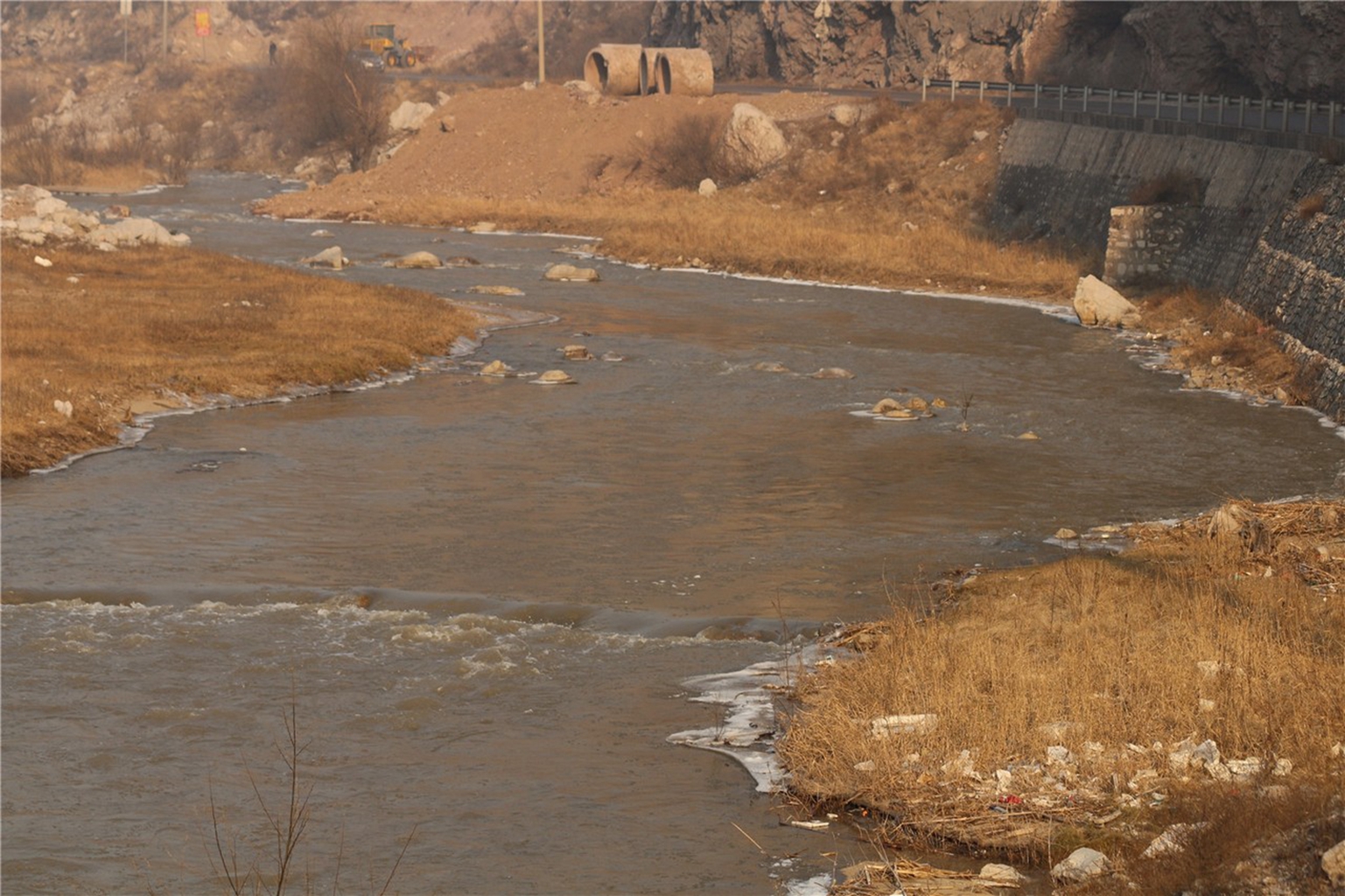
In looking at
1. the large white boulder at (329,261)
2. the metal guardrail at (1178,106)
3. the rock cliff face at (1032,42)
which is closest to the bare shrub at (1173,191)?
the metal guardrail at (1178,106)

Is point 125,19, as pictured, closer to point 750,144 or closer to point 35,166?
point 35,166

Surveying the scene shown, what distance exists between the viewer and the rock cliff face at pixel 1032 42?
37.9 m

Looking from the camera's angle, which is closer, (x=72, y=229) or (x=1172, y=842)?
(x=1172, y=842)

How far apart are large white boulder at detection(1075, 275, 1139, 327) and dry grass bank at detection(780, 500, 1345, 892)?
767 inches

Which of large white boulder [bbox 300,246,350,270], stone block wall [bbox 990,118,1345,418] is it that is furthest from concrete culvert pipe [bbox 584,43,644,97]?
large white boulder [bbox 300,246,350,270]

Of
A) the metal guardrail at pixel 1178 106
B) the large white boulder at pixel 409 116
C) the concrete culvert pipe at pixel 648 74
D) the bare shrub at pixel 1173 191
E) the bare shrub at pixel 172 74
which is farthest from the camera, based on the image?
the bare shrub at pixel 172 74

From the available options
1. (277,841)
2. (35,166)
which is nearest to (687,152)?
(35,166)

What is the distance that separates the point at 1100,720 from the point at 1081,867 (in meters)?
1.69

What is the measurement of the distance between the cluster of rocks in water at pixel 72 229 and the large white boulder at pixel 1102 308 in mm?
20975

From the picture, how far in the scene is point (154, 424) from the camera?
77.4ft

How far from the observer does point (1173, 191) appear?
114 feet

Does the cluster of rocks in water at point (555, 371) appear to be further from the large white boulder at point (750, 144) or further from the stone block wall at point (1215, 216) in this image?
the large white boulder at point (750, 144)

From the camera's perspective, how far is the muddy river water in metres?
10.5

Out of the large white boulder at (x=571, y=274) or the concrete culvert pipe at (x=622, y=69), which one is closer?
the large white boulder at (x=571, y=274)
